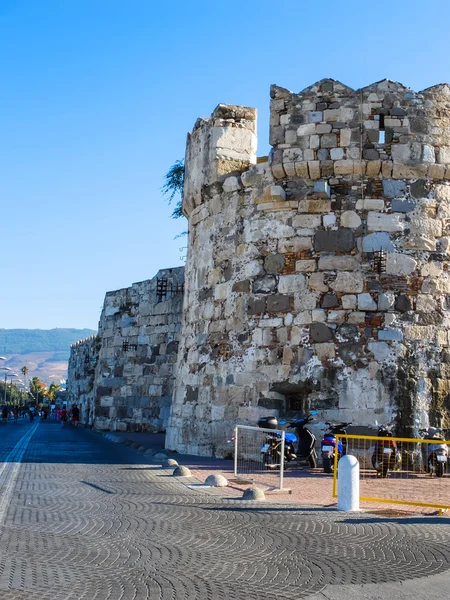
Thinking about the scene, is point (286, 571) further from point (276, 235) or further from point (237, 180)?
point (237, 180)

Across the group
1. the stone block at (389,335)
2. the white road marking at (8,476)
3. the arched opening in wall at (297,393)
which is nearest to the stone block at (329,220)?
the stone block at (389,335)

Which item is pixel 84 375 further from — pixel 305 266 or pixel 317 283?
pixel 317 283

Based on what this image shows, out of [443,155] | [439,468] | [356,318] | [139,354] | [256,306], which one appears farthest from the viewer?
[139,354]

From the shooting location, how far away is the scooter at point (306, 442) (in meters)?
12.6

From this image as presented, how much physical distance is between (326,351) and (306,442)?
63.0 inches

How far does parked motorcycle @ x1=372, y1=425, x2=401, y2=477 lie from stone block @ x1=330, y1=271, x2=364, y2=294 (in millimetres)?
2441

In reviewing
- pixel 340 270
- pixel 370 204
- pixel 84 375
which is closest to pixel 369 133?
pixel 370 204

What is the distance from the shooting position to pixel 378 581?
207 inches

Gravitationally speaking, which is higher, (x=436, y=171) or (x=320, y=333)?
(x=436, y=171)

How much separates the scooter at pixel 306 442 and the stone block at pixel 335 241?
2856 millimetres

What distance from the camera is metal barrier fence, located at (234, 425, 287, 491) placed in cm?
1105

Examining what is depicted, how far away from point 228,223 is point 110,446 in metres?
6.51

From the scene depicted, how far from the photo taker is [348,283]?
13.4 meters

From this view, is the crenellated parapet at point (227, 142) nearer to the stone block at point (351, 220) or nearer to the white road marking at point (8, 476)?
Answer: the stone block at point (351, 220)
